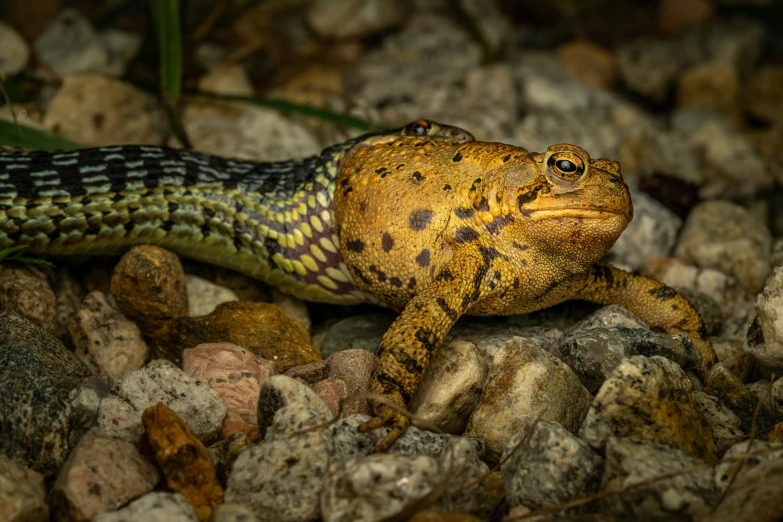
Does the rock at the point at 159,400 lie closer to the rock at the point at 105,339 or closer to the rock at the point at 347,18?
the rock at the point at 105,339

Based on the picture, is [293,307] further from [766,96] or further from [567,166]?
[766,96]

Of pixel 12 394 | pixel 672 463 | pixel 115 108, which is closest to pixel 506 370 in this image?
pixel 672 463

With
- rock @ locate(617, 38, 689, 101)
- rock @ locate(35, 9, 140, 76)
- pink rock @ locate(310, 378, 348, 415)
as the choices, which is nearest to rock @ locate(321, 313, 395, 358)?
pink rock @ locate(310, 378, 348, 415)

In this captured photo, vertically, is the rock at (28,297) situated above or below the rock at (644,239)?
below

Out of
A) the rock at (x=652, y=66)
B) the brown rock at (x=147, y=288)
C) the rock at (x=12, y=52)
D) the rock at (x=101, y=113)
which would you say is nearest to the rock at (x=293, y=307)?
the brown rock at (x=147, y=288)

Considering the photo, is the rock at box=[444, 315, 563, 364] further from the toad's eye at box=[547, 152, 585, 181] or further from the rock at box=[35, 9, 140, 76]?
the rock at box=[35, 9, 140, 76]

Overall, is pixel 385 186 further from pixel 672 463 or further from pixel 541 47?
pixel 541 47

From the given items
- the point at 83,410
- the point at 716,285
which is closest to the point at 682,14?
the point at 716,285
